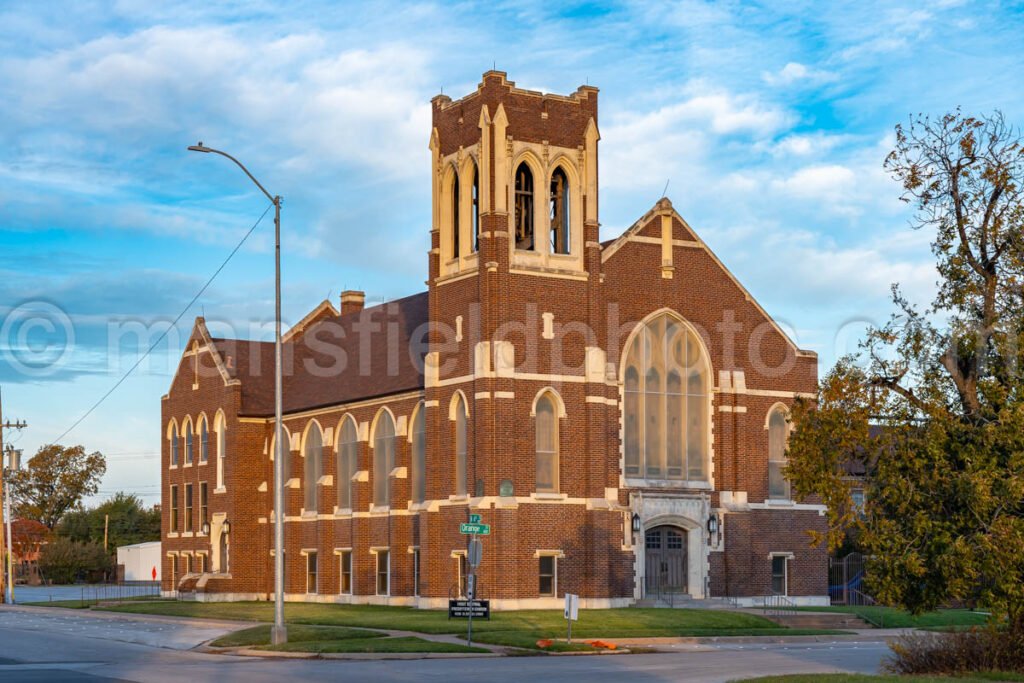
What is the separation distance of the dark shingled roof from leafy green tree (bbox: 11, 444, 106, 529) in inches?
2150

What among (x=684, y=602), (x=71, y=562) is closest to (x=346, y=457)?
(x=684, y=602)

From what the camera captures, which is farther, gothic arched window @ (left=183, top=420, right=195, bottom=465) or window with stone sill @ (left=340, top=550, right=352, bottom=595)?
gothic arched window @ (left=183, top=420, right=195, bottom=465)

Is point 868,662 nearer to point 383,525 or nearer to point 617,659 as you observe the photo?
point 617,659

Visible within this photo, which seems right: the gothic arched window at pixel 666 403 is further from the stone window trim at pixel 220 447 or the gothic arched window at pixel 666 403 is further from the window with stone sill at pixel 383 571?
the stone window trim at pixel 220 447

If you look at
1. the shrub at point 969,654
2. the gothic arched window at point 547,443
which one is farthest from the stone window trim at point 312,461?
the shrub at point 969,654

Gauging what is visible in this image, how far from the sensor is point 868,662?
3089 cm

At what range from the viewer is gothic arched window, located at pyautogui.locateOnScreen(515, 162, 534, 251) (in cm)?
5144

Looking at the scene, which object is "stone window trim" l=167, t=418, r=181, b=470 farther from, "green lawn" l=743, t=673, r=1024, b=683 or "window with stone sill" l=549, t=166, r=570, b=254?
"green lawn" l=743, t=673, r=1024, b=683

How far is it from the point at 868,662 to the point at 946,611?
22.4 m

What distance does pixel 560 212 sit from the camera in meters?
51.8

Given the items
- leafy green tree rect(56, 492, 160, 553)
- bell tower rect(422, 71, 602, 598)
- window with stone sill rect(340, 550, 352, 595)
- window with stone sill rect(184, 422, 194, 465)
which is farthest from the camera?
leafy green tree rect(56, 492, 160, 553)

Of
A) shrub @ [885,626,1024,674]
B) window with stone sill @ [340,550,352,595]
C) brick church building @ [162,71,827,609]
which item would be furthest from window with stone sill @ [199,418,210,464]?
shrub @ [885,626,1024,674]

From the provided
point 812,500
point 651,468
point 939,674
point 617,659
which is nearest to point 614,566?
point 651,468

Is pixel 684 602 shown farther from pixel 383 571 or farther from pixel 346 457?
pixel 346 457
